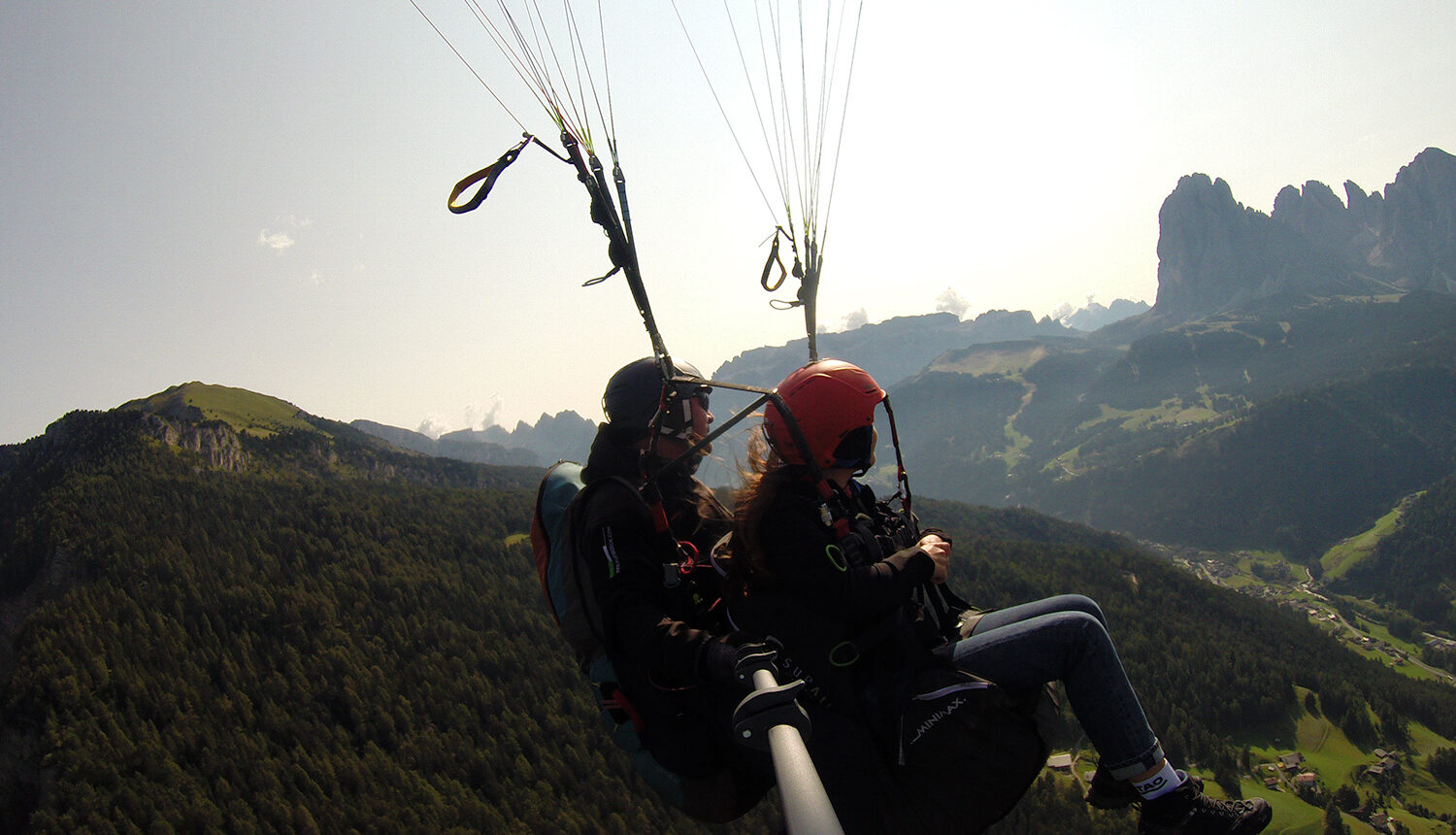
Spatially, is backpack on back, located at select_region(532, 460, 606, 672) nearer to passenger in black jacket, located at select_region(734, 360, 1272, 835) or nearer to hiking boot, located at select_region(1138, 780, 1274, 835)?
passenger in black jacket, located at select_region(734, 360, 1272, 835)

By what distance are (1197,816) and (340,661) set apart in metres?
103

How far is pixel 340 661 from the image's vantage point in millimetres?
89500

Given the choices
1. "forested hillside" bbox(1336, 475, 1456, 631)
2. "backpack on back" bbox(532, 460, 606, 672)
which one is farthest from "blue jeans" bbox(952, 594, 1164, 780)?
"forested hillside" bbox(1336, 475, 1456, 631)

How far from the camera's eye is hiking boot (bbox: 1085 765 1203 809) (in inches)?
150

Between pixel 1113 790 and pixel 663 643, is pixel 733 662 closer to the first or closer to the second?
pixel 663 643

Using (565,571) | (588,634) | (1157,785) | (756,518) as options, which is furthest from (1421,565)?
(565,571)

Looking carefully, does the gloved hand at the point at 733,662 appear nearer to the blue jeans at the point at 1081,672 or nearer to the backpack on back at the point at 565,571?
the backpack on back at the point at 565,571

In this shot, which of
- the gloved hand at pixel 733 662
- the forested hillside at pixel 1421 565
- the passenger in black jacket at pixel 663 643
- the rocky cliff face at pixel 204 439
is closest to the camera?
the gloved hand at pixel 733 662

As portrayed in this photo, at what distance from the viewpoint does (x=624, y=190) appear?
21.3 feet

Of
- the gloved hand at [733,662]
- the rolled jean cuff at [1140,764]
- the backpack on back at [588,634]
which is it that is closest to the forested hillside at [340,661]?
the backpack on back at [588,634]

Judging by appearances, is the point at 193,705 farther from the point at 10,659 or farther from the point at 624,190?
the point at 624,190

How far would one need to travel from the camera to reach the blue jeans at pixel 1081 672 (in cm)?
375

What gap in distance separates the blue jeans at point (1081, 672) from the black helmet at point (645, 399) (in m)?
2.42

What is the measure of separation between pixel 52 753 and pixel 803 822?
10248 centimetres
